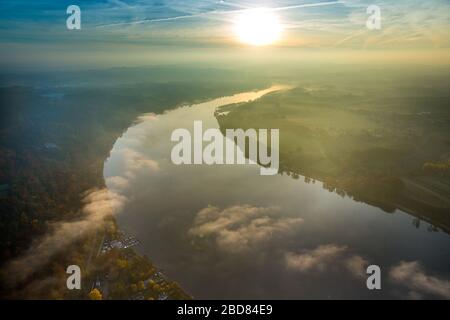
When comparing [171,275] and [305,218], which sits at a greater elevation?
[305,218]

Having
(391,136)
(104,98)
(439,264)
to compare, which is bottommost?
(439,264)

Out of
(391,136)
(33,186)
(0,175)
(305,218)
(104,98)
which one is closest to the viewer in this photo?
(305,218)

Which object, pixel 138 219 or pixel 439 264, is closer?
pixel 439 264

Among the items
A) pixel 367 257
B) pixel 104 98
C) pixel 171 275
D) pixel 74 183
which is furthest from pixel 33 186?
pixel 104 98
